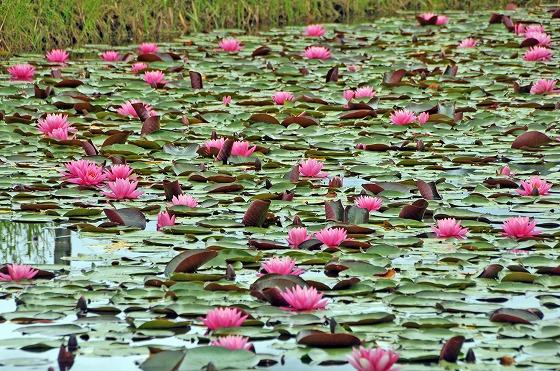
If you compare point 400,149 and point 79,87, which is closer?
point 400,149

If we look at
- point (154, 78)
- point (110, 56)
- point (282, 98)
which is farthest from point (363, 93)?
point (110, 56)

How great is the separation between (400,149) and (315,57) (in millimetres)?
2947

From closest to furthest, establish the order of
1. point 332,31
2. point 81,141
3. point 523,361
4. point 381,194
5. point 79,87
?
point 523,361 < point 381,194 < point 81,141 < point 79,87 < point 332,31

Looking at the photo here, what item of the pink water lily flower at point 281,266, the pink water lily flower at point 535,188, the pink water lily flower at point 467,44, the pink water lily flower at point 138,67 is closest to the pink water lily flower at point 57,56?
the pink water lily flower at point 138,67

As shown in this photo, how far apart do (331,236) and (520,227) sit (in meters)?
0.66

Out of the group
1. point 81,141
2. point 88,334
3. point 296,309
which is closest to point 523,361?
point 296,309

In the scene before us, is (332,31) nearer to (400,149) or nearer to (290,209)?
(400,149)

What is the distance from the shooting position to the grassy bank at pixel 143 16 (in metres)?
8.93

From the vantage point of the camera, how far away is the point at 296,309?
3584 millimetres

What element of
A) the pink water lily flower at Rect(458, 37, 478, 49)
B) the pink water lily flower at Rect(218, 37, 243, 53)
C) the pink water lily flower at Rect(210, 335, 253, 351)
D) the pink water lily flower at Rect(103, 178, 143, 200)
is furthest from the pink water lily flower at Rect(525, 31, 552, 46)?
the pink water lily flower at Rect(210, 335, 253, 351)

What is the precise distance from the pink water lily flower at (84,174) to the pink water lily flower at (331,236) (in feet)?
4.05

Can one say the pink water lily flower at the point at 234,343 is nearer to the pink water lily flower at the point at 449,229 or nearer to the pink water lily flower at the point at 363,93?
the pink water lily flower at the point at 449,229

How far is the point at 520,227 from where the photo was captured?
4.30 meters

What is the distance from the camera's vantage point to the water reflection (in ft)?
13.8
